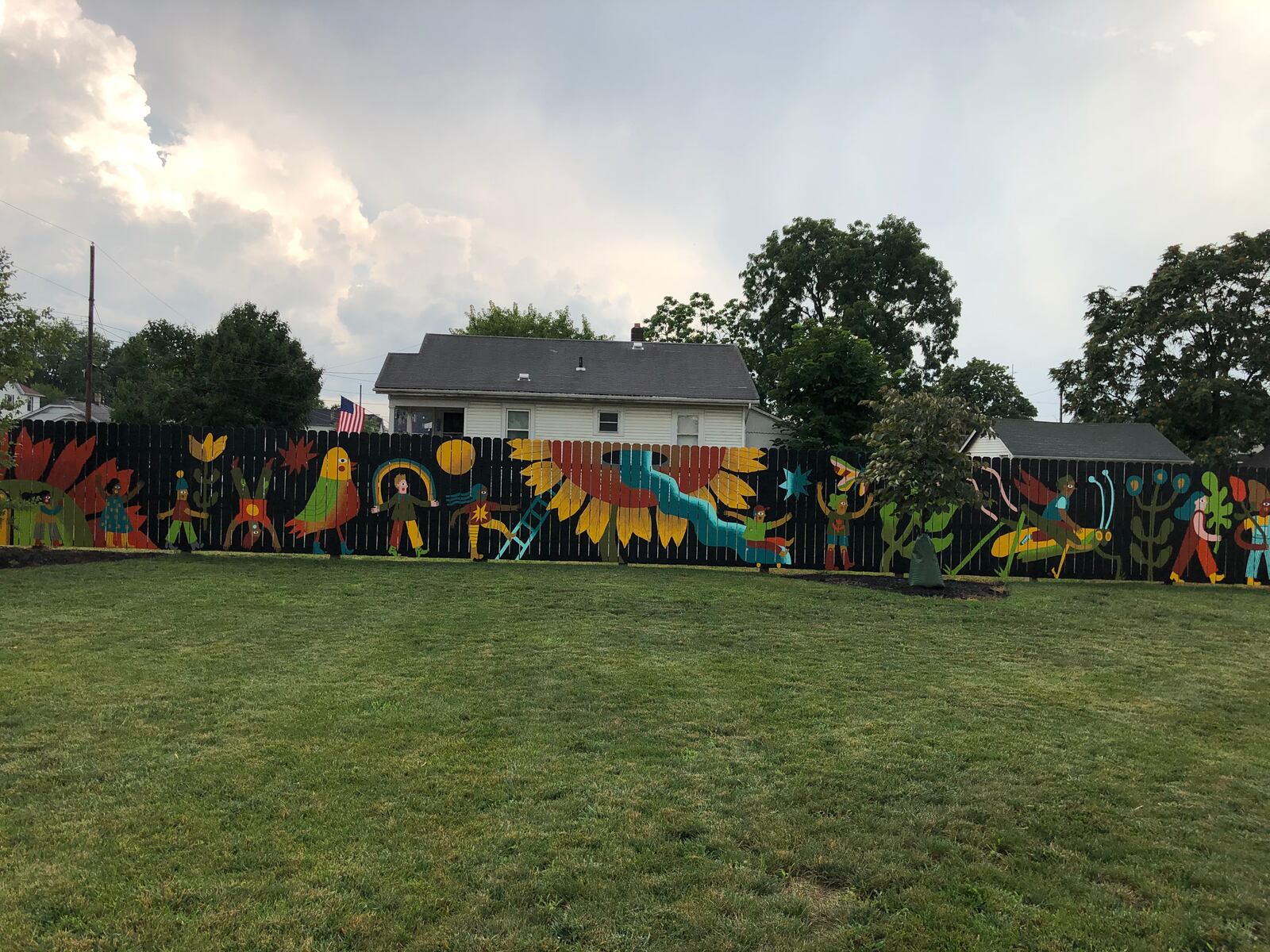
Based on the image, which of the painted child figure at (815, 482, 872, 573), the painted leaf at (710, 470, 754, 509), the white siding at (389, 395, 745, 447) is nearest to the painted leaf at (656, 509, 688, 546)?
the painted leaf at (710, 470, 754, 509)

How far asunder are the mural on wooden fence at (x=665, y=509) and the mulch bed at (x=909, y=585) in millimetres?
552

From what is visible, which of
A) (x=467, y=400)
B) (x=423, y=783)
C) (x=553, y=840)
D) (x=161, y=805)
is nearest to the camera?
(x=553, y=840)

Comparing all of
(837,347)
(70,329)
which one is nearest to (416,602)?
(70,329)

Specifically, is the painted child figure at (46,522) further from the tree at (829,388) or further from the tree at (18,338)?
the tree at (829,388)

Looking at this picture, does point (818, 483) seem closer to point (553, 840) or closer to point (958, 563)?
point (958, 563)

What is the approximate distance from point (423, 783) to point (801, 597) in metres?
6.02

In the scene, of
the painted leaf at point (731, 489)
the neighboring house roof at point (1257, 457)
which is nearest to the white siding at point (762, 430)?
the painted leaf at point (731, 489)

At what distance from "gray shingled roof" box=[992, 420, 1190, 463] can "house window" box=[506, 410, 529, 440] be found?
16.3 metres

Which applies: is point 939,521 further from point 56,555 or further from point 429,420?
point 429,420

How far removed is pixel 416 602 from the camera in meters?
7.58

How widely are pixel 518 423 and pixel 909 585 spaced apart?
15337 millimetres

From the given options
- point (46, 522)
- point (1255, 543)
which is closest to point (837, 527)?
point (1255, 543)

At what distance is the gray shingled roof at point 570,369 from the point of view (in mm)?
22688

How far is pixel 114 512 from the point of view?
10586 mm
